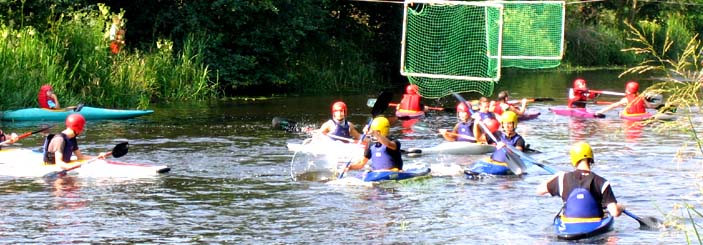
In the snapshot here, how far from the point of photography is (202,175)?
16.0 meters

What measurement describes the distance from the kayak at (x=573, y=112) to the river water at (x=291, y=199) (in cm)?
391

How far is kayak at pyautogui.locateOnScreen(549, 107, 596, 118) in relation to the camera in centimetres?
2554

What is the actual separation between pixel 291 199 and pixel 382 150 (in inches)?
65.0

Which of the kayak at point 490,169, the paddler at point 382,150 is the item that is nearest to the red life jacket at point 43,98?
the paddler at point 382,150

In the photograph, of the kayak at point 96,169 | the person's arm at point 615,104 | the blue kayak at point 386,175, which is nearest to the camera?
the blue kayak at point 386,175

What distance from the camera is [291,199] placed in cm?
1384

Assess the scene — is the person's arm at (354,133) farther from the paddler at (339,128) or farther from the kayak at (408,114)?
the kayak at (408,114)

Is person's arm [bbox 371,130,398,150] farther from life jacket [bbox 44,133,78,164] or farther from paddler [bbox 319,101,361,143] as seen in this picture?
life jacket [bbox 44,133,78,164]

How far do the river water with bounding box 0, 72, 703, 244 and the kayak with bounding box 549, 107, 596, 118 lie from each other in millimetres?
3908

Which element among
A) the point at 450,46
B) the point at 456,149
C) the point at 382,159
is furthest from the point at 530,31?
the point at 382,159

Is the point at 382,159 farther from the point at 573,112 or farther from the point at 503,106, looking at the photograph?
the point at 573,112

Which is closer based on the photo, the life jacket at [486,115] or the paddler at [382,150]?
the paddler at [382,150]

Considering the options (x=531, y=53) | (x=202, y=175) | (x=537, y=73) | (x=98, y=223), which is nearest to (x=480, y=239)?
(x=98, y=223)

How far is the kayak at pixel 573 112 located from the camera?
25544mm
